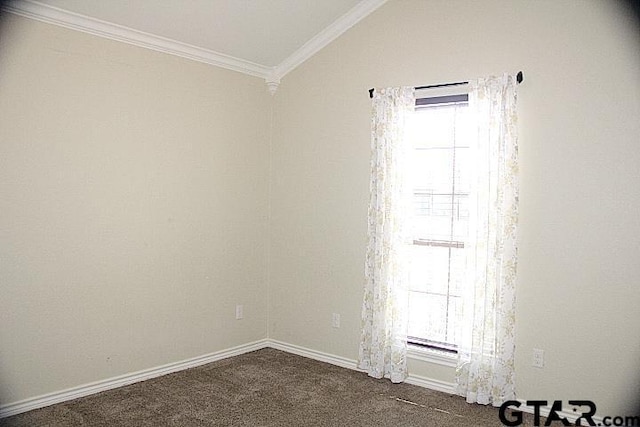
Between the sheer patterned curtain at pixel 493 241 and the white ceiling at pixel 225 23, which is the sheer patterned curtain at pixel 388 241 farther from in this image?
the white ceiling at pixel 225 23

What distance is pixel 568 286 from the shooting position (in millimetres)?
3334

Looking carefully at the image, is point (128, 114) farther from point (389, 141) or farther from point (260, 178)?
point (389, 141)

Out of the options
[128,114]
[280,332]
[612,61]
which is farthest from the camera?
[280,332]

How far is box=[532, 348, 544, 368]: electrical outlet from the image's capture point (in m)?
3.42

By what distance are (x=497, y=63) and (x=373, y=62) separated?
1018 millimetres

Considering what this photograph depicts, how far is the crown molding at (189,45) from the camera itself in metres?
3.29

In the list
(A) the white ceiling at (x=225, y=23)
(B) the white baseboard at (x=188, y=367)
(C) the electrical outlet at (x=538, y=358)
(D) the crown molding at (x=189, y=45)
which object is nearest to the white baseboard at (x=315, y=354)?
(B) the white baseboard at (x=188, y=367)

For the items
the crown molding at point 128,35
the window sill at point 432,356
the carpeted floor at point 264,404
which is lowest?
the carpeted floor at point 264,404

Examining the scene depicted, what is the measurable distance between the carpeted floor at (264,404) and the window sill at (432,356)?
0.72 ft

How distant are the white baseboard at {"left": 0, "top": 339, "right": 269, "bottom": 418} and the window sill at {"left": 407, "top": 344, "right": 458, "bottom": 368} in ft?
5.06

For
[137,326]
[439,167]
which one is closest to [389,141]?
[439,167]

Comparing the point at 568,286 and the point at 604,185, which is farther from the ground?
the point at 604,185

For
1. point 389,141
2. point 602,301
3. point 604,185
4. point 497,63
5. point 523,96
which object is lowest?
point 602,301

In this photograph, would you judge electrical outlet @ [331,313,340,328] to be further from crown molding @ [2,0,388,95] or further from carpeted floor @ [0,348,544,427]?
crown molding @ [2,0,388,95]
